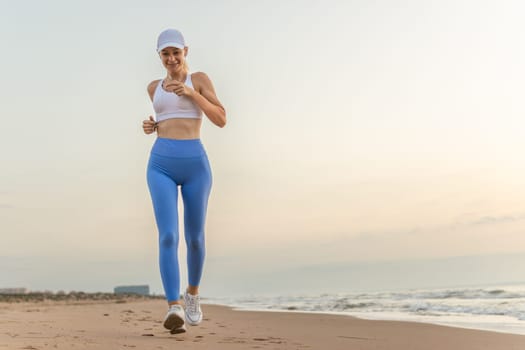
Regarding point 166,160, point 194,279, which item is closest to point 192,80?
point 166,160

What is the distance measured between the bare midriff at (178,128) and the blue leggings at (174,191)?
50 millimetres

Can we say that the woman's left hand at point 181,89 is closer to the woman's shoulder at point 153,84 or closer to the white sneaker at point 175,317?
the woman's shoulder at point 153,84

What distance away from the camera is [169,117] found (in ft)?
18.5

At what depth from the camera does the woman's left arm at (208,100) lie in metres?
5.55

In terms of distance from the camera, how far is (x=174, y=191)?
5625 mm

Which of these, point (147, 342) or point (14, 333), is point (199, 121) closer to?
point (147, 342)

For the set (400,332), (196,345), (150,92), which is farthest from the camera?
(400,332)

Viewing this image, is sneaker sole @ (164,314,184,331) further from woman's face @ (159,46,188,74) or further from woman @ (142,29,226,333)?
woman's face @ (159,46,188,74)

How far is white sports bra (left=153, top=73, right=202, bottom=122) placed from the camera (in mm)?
5598

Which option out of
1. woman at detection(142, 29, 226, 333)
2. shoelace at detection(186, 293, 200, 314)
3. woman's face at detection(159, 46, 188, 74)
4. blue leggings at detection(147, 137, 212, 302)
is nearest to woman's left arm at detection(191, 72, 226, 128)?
woman at detection(142, 29, 226, 333)

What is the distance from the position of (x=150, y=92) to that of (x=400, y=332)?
4.23 meters

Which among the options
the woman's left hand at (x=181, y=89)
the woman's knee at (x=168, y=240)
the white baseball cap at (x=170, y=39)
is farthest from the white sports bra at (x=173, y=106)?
the woman's knee at (x=168, y=240)

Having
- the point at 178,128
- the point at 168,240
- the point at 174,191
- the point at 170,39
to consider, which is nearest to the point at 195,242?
the point at 168,240

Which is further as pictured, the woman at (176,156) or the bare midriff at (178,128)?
the bare midriff at (178,128)
